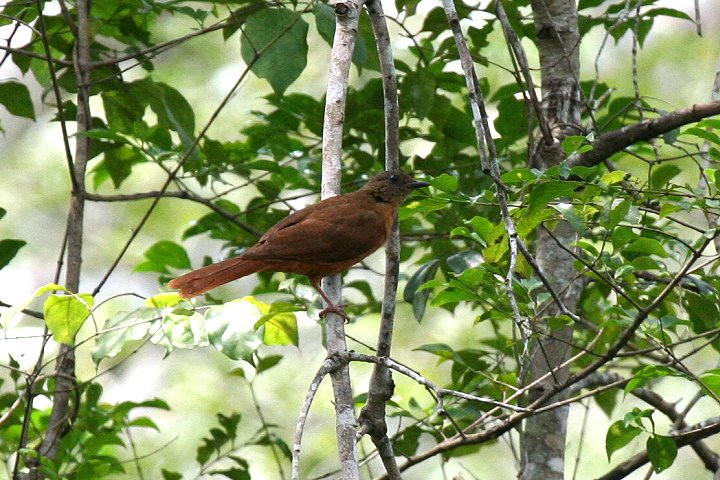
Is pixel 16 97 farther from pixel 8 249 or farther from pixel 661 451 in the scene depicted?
pixel 661 451

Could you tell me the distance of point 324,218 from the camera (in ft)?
13.8

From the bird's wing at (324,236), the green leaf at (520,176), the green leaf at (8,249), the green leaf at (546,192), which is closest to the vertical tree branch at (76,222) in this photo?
the green leaf at (8,249)

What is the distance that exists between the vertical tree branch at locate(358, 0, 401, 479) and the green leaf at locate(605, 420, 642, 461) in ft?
2.24

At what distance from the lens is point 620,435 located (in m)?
2.99

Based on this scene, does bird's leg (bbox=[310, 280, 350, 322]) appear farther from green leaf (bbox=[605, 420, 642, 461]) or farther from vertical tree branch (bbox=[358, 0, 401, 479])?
green leaf (bbox=[605, 420, 642, 461])

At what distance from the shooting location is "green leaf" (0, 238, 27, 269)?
149 inches

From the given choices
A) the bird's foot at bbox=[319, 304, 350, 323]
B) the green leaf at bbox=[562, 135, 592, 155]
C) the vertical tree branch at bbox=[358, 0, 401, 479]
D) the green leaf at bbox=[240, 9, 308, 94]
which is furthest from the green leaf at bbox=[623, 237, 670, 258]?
the green leaf at bbox=[240, 9, 308, 94]

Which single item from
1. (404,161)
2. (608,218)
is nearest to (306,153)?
(404,161)

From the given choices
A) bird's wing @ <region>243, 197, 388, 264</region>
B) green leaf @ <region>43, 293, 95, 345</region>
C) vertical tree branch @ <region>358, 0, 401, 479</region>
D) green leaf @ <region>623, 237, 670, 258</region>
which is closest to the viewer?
green leaf @ <region>43, 293, 95, 345</region>

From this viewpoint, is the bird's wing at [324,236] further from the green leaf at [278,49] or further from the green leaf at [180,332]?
the green leaf at [180,332]

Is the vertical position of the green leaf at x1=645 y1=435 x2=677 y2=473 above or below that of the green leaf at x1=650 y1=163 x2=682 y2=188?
below

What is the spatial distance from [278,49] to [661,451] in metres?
2.01

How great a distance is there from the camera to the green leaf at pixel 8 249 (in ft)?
12.4

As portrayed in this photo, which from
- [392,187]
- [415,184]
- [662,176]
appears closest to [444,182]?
[662,176]
